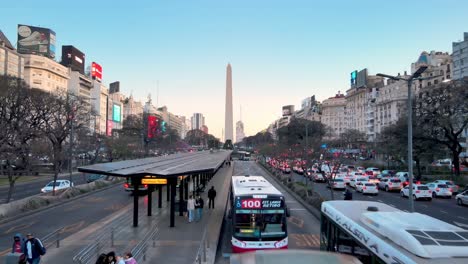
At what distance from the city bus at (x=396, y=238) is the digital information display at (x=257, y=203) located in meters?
2.96

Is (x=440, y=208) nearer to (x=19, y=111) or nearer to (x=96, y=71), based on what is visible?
(x=19, y=111)

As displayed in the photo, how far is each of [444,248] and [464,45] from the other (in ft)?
277

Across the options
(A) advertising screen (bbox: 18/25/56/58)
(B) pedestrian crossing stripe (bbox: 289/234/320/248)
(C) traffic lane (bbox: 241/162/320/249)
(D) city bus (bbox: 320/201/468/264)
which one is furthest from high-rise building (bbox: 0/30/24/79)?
(D) city bus (bbox: 320/201/468/264)

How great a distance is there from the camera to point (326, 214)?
1180 centimetres

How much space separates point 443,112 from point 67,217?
38356mm

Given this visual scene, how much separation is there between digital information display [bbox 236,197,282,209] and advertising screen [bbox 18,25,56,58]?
98.9 meters

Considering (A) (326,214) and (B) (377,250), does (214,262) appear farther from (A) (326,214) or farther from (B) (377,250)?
(B) (377,250)

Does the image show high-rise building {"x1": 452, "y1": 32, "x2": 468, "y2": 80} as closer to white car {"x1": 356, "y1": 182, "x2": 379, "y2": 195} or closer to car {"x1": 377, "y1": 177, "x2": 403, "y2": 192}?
car {"x1": 377, "y1": 177, "x2": 403, "y2": 192}

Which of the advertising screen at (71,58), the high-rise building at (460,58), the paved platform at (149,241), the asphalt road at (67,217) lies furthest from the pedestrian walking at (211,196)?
the advertising screen at (71,58)

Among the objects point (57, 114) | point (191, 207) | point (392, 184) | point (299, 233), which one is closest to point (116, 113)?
point (57, 114)

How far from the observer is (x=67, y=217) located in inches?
925

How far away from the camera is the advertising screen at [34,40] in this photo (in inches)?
3765

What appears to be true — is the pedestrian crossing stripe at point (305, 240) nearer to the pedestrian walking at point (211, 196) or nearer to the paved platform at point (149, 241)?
the paved platform at point (149, 241)

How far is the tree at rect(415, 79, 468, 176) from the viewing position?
4016 cm
